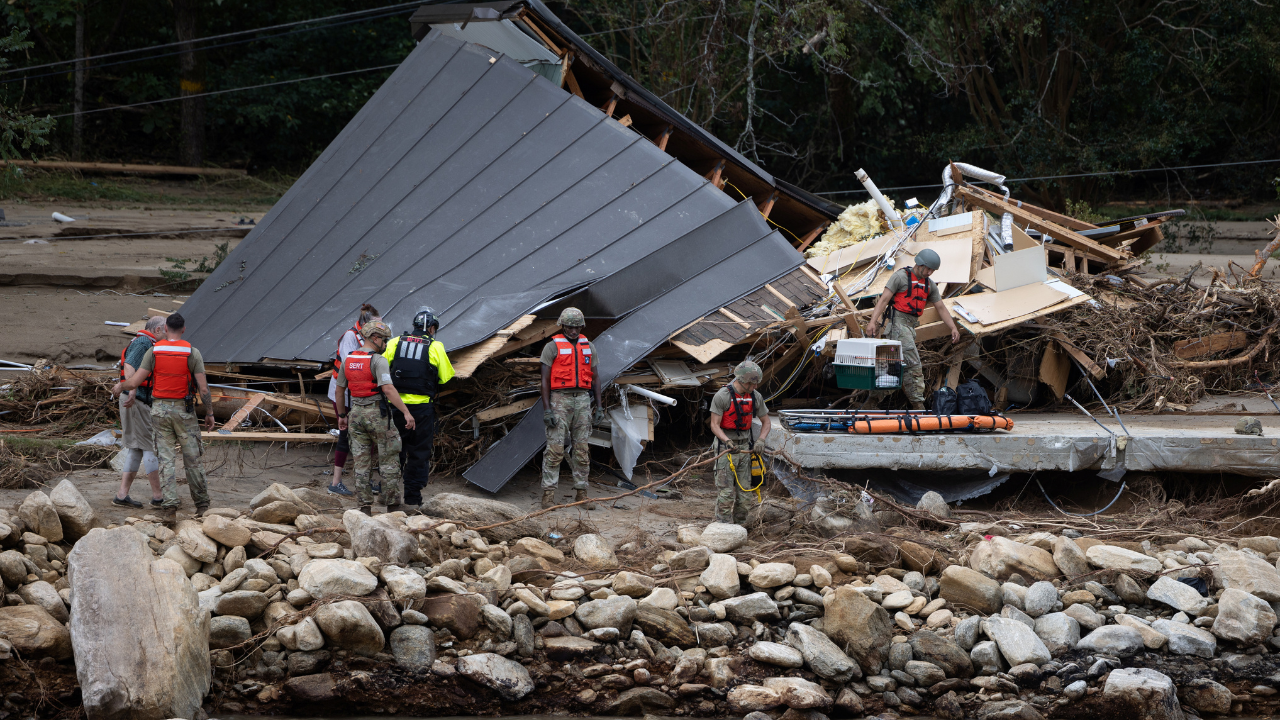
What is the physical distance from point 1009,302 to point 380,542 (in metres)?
5.95

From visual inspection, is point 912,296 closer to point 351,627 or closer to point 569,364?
point 569,364

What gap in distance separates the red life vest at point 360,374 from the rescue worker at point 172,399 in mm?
938

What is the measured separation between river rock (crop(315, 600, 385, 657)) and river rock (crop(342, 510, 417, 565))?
504 millimetres

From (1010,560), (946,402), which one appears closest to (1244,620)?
(1010,560)

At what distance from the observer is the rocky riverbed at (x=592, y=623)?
5867 millimetres

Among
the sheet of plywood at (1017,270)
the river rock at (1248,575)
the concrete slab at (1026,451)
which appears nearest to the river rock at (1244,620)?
the river rock at (1248,575)

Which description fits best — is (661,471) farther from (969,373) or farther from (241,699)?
(241,699)

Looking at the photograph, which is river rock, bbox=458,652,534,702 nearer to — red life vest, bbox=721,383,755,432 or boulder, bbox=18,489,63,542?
red life vest, bbox=721,383,755,432

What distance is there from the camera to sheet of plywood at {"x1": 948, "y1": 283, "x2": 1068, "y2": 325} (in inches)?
362

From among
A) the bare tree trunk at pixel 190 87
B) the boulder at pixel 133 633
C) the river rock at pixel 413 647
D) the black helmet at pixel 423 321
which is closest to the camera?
the boulder at pixel 133 633

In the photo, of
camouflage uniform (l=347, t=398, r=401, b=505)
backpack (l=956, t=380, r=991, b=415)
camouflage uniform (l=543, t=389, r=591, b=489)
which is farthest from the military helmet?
backpack (l=956, t=380, r=991, b=415)

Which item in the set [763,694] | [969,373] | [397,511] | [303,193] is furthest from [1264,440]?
[303,193]

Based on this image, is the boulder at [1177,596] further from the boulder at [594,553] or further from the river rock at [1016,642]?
the boulder at [594,553]

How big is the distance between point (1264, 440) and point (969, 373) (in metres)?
2.51
